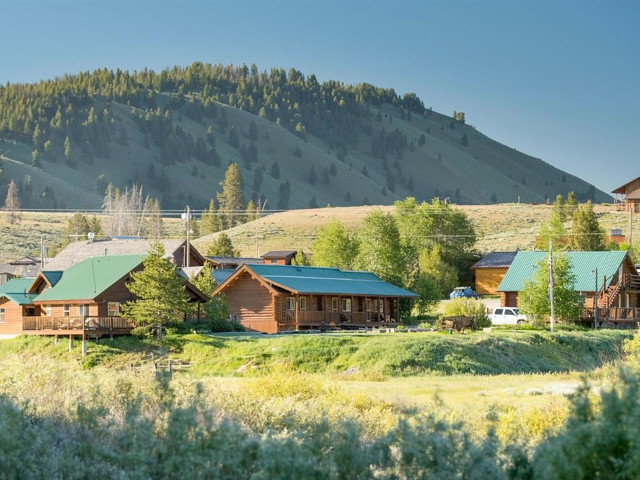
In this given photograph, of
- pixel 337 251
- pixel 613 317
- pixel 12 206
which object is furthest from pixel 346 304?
pixel 12 206

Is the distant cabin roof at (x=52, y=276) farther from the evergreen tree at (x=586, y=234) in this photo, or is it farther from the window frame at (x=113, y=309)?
the evergreen tree at (x=586, y=234)

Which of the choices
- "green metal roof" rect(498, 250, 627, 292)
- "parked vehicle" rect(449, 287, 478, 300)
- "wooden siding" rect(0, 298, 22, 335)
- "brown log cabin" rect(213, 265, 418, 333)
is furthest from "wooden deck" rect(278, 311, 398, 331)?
"wooden siding" rect(0, 298, 22, 335)

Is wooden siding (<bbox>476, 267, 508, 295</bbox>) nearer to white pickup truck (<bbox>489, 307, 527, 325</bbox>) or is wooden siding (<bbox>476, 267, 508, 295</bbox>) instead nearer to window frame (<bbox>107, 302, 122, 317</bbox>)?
white pickup truck (<bbox>489, 307, 527, 325</bbox>)

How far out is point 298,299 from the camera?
64688mm

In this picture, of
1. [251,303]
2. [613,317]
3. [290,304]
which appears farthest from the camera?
[613,317]

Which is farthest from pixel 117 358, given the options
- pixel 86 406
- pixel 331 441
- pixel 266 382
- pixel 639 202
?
pixel 639 202

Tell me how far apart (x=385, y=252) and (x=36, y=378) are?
63801mm

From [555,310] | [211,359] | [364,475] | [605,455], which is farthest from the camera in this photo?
[555,310]

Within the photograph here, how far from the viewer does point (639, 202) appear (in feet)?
407

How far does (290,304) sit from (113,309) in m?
11.3

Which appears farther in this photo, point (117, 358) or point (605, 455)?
point (117, 358)

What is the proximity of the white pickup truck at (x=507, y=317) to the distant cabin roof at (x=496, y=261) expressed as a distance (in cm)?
2236

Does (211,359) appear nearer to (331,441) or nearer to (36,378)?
(36,378)

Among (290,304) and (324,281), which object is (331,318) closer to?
(290,304)
